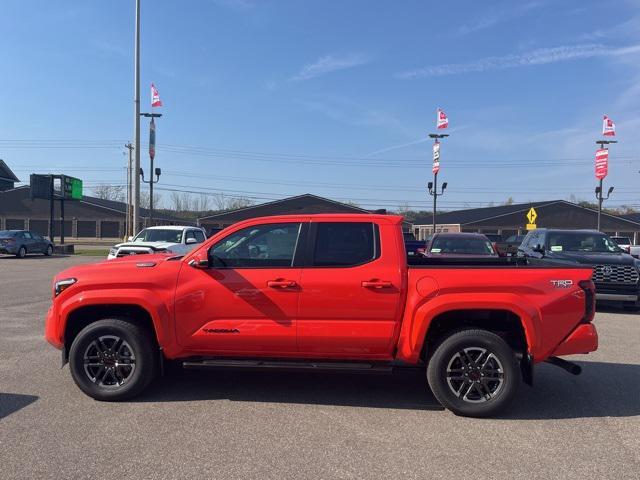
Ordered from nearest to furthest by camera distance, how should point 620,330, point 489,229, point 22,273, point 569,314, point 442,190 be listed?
1. point 569,314
2. point 620,330
3. point 22,273
4. point 442,190
5. point 489,229

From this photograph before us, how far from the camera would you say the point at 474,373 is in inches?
196

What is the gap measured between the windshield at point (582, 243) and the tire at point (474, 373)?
A: 27.9ft

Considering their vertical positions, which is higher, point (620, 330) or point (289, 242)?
point (289, 242)

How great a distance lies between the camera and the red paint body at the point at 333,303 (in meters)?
4.93

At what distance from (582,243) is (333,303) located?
9.82 meters

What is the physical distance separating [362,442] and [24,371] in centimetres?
423

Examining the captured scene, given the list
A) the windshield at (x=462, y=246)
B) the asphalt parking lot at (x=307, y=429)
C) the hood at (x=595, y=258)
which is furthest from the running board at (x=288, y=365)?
the windshield at (x=462, y=246)

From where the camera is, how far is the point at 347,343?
5.02 m

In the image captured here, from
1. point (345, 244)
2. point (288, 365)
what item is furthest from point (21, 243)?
point (345, 244)

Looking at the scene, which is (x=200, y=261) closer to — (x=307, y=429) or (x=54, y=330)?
(x=54, y=330)

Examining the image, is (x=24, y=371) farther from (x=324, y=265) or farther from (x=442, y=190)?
(x=442, y=190)

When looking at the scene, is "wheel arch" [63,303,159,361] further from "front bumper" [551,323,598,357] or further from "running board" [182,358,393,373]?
"front bumper" [551,323,598,357]

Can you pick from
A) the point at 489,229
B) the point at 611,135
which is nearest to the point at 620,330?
the point at 611,135

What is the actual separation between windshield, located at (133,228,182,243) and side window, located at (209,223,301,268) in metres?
12.2
